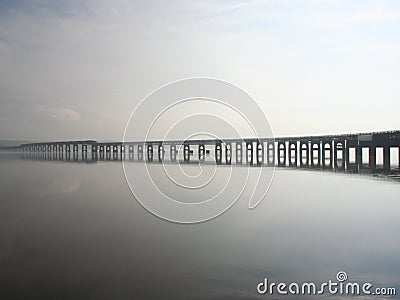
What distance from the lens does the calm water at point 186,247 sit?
738cm

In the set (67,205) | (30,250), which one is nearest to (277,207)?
(67,205)

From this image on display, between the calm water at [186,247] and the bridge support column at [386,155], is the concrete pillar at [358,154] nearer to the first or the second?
the bridge support column at [386,155]

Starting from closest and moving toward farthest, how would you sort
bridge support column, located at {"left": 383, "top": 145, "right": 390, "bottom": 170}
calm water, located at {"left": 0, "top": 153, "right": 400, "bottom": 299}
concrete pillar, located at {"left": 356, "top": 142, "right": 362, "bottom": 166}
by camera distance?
calm water, located at {"left": 0, "top": 153, "right": 400, "bottom": 299} → bridge support column, located at {"left": 383, "top": 145, "right": 390, "bottom": 170} → concrete pillar, located at {"left": 356, "top": 142, "right": 362, "bottom": 166}

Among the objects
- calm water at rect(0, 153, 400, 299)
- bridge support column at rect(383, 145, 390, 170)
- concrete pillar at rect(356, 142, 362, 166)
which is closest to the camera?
calm water at rect(0, 153, 400, 299)

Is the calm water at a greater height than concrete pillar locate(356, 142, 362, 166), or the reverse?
concrete pillar locate(356, 142, 362, 166)

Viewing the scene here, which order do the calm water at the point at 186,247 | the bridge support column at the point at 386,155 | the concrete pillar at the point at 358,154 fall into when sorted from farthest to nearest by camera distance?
the concrete pillar at the point at 358,154
the bridge support column at the point at 386,155
the calm water at the point at 186,247

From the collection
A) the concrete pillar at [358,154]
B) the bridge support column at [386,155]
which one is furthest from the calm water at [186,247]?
the concrete pillar at [358,154]

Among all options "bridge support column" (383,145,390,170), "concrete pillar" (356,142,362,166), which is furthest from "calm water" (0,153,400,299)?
"concrete pillar" (356,142,362,166)

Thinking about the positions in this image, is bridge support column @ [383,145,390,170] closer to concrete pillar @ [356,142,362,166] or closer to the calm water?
concrete pillar @ [356,142,362,166]

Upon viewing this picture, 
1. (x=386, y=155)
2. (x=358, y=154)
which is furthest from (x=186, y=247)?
(x=358, y=154)

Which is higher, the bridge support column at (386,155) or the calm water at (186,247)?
the bridge support column at (386,155)

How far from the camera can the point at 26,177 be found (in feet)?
75.1

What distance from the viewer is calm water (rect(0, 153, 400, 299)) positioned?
7.38 meters

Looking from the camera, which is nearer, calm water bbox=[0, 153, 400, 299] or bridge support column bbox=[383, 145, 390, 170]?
calm water bbox=[0, 153, 400, 299]
